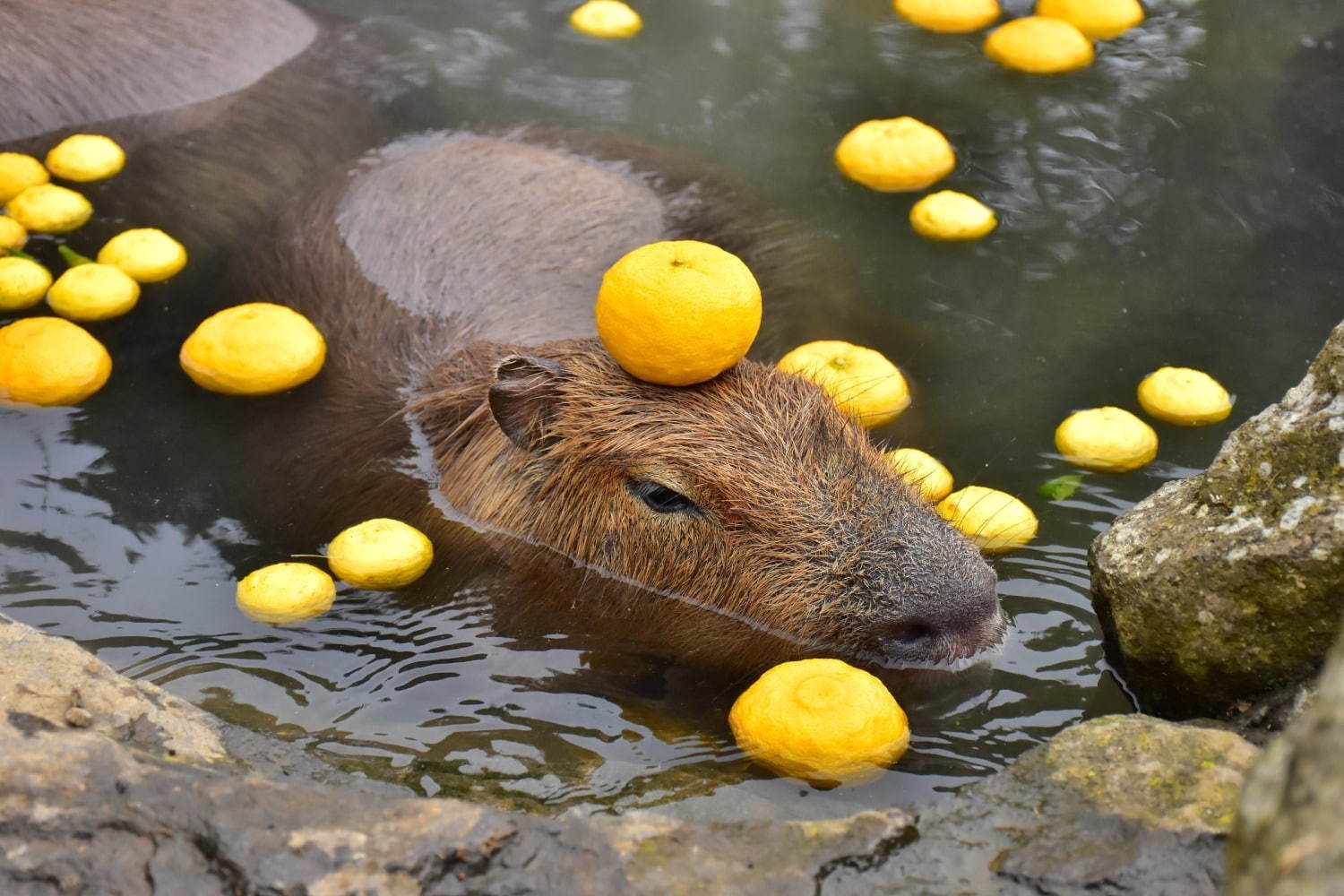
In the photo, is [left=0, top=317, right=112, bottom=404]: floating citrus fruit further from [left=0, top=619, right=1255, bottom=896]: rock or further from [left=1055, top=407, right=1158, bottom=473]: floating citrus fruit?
[left=1055, top=407, right=1158, bottom=473]: floating citrus fruit

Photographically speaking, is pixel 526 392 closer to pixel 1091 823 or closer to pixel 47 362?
pixel 47 362

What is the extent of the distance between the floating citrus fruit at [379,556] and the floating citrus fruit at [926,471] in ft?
4.67

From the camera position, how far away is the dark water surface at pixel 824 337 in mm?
3133

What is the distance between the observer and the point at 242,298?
4.92 meters

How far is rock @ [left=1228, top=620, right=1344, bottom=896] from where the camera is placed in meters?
1.01

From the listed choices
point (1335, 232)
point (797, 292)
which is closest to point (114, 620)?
point (797, 292)

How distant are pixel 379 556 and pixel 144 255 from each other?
2006 mm

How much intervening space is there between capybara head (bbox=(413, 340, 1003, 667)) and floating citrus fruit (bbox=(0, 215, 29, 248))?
2.28 meters

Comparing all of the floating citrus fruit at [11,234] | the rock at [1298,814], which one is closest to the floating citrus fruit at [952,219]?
the floating citrus fruit at [11,234]

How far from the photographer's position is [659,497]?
359cm

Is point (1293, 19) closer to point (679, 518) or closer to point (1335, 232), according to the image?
point (1335, 232)

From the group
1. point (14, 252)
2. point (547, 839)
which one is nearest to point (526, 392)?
point (547, 839)

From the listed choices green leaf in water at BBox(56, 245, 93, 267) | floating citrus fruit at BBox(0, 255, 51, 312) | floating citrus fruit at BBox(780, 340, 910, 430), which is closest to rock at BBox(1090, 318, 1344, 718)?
floating citrus fruit at BBox(780, 340, 910, 430)

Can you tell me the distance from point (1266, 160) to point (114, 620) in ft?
15.9
